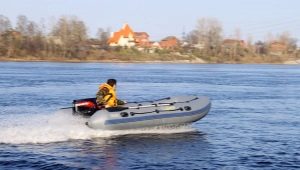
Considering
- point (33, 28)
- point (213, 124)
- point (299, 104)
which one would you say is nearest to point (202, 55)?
point (33, 28)

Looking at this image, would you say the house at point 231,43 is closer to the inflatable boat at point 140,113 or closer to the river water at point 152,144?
the river water at point 152,144

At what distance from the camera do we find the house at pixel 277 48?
148 metres

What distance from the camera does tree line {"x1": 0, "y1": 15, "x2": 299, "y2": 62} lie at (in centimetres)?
11044

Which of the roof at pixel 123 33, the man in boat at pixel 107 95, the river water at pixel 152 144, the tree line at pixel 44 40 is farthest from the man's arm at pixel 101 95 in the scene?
the roof at pixel 123 33

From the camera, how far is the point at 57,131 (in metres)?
16.0

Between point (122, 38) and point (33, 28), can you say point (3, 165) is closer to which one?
point (33, 28)

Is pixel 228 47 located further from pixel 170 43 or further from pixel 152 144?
pixel 152 144

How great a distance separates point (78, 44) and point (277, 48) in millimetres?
65399

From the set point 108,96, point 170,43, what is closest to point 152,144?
point 108,96

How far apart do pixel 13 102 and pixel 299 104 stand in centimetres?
1632

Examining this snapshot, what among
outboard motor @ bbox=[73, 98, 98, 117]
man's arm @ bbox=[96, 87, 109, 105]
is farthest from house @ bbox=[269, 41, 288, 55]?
outboard motor @ bbox=[73, 98, 98, 117]

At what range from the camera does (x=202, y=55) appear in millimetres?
131250

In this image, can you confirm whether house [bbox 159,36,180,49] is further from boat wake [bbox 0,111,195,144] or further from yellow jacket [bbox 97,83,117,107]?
yellow jacket [bbox 97,83,117,107]

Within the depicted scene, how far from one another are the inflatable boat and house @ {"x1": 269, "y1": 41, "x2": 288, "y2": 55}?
438 feet
